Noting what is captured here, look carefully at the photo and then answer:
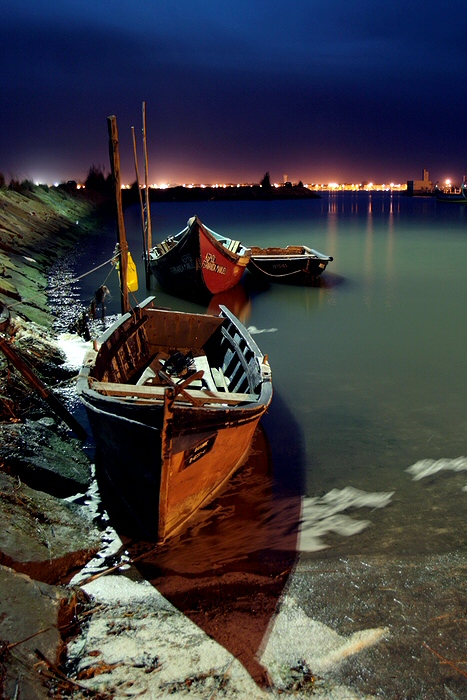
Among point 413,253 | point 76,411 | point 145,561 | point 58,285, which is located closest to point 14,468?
point 145,561

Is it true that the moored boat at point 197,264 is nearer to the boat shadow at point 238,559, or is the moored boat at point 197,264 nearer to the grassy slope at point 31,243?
the grassy slope at point 31,243

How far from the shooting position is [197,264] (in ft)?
60.2

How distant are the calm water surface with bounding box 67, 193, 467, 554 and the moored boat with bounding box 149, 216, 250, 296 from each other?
73cm

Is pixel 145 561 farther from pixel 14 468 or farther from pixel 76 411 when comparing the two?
pixel 76 411

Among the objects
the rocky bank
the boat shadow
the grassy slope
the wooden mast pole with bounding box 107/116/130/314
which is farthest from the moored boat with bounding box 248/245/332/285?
the boat shadow

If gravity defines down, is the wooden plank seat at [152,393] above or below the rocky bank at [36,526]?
above

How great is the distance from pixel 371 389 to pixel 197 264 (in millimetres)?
9461

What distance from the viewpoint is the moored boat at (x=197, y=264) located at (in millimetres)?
17781

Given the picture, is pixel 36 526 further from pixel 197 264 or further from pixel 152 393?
pixel 197 264

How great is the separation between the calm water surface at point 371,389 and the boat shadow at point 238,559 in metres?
0.45

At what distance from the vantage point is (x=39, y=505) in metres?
5.59

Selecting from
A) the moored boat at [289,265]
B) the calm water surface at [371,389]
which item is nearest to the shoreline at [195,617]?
the calm water surface at [371,389]

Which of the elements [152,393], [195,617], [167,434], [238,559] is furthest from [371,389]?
[195,617]

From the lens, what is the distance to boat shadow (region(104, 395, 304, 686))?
4.57 meters
